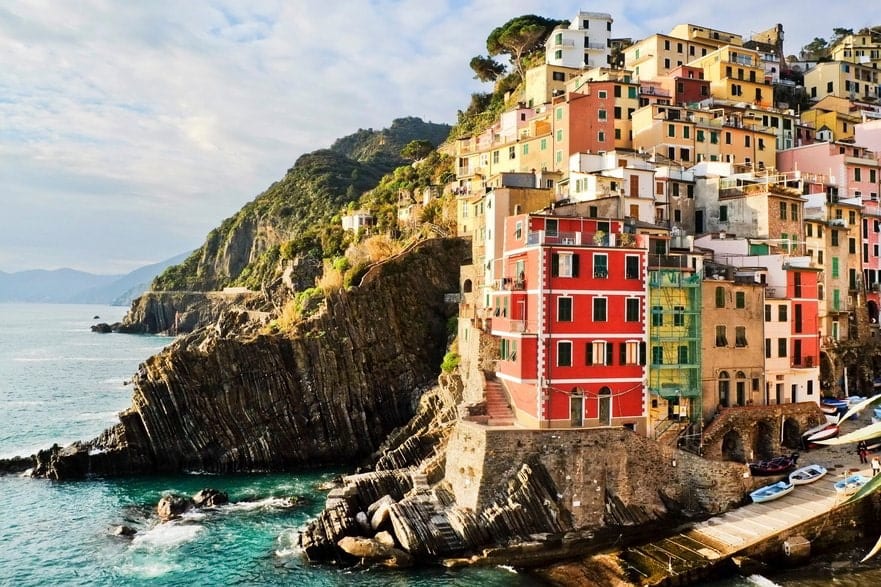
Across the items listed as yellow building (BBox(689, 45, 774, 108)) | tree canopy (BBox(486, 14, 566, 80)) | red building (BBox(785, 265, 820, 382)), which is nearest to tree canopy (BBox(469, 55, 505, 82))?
tree canopy (BBox(486, 14, 566, 80))

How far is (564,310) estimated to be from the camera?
37062 mm

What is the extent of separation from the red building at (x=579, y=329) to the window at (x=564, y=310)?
0.05m

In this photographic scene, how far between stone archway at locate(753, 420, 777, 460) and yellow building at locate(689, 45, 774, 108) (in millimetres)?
41772

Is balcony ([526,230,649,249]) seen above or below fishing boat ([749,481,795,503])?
above

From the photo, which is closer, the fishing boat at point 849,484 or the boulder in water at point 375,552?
the boulder in water at point 375,552

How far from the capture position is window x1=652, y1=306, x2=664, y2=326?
126 ft

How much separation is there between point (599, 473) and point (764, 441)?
39.8 feet

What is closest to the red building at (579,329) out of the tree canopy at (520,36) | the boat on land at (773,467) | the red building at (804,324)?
the boat on land at (773,467)

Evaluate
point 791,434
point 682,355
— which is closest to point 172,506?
point 682,355

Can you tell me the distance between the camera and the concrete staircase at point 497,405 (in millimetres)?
38844

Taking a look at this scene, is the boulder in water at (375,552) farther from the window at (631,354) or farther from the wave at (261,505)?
the window at (631,354)

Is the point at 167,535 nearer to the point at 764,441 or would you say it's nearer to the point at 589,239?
the point at 589,239

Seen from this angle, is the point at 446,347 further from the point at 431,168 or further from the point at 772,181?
the point at 431,168

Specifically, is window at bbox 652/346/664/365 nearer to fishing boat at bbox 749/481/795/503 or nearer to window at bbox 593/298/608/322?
window at bbox 593/298/608/322
